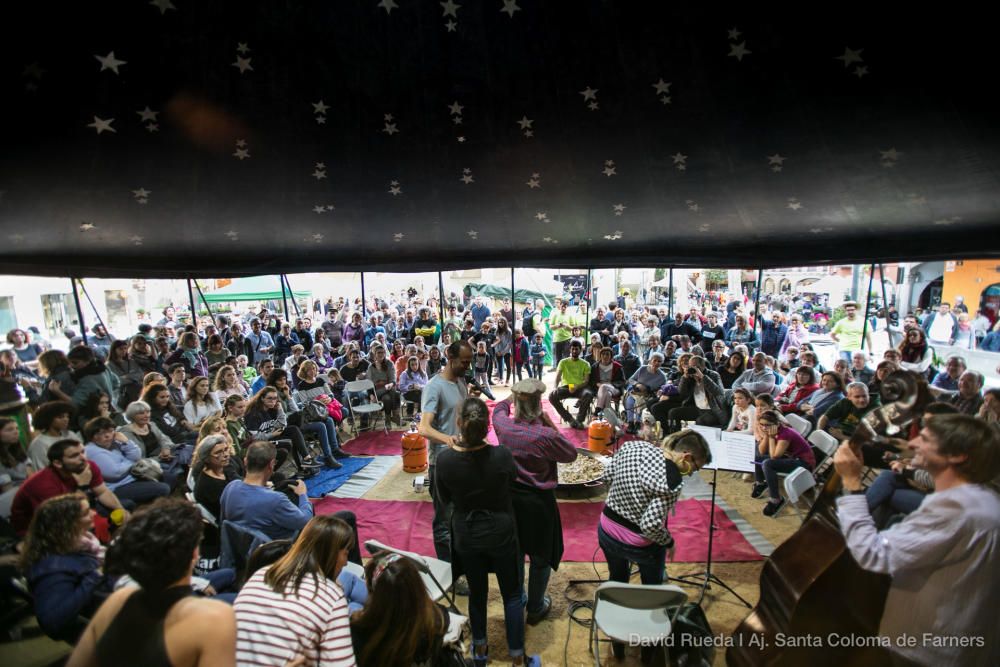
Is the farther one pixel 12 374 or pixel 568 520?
pixel 12 374

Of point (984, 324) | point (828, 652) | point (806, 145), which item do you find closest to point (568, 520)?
point (828, 652)

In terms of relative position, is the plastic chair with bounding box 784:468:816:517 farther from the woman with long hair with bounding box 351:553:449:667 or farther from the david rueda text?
the woman with long hair with bounding box 351:553:449:667

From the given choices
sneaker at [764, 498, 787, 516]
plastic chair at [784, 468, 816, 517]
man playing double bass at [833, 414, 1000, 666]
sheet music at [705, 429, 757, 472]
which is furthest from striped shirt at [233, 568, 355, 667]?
sneaker at [764, 498, 787, 516]

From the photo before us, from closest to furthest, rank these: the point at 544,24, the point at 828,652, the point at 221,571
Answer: the point at 828,652, the point at 221,571, the point at 544,24

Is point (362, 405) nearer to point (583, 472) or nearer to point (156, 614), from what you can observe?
point (583, 472)

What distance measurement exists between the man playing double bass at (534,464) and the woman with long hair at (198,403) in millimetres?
4034

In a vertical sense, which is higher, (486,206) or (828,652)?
(486,206)

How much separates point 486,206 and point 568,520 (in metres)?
3.92

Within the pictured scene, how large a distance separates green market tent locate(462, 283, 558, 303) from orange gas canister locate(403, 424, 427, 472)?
11222mm

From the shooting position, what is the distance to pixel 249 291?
48.5ft

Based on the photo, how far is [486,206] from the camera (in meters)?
6.28

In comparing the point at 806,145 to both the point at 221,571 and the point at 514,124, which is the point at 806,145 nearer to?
the point at 514,124

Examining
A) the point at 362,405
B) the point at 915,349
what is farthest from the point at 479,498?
the point at 915,349

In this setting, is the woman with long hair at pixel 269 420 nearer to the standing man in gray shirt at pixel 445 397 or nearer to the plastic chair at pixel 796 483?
the standing man in gray shirt at pixel 445 397
